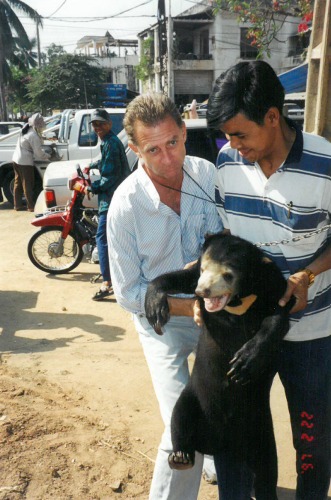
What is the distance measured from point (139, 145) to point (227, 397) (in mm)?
1150

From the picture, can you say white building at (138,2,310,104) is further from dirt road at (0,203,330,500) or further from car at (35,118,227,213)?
dirt road at (0,203,330,500)

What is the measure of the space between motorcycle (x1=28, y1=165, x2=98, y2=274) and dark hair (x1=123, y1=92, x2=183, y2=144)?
4513 mm

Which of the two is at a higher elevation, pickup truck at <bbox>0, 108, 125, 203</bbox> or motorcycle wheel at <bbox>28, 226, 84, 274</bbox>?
pickup truck at <bbox>0, 108, 125, 203</bbox>

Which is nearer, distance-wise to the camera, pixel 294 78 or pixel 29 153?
pixel 29 153

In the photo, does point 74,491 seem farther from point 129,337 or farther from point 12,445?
point 129,337

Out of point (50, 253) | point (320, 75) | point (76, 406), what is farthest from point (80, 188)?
point (320, 75)

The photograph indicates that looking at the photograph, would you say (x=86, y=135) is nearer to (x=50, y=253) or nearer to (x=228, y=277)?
(x=50, y=253)

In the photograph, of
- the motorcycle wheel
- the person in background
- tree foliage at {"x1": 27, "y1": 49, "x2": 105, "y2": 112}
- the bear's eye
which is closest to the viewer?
the bear's eye

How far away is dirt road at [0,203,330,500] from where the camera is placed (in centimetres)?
305

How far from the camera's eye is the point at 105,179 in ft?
20.2

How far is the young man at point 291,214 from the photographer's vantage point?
185 cm

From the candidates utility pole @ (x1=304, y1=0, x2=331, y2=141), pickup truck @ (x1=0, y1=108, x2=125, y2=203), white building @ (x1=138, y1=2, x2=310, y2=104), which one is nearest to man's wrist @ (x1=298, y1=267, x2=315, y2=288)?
utility pole @ (x1=304, y1=0, x2=331, y2=141)
